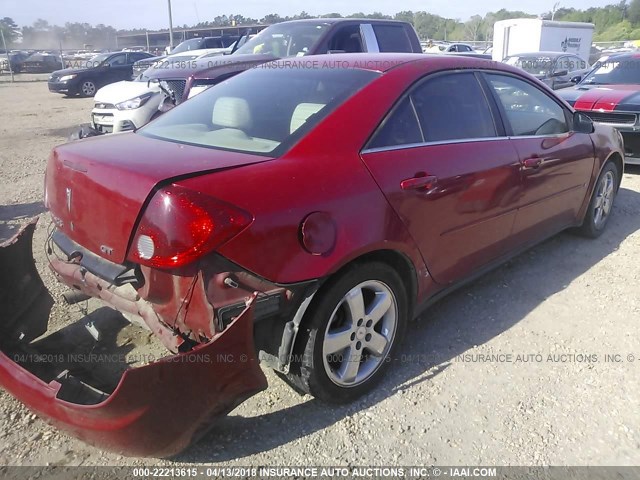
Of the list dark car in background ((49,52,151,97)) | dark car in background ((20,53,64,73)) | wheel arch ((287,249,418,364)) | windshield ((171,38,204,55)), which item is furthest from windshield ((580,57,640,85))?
dark car in background ((20,53,64,73))

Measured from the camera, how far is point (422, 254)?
114 inches

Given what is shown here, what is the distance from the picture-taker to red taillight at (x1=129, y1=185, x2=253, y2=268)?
6.78 feet

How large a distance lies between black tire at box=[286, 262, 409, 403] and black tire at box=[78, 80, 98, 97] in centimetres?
1878

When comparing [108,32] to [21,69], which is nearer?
[21,69]

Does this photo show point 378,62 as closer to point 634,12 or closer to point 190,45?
point 190,45

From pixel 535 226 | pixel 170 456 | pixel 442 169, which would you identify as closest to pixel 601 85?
pixel 535 226

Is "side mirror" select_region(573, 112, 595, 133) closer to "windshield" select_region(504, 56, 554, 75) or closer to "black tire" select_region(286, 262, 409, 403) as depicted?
"black tire" select_region(286, 262, 409, 403)

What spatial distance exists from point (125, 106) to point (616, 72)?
24.7 feet

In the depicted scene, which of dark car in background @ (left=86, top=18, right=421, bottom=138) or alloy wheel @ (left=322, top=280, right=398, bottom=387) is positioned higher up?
dark car in background @ (left=86, top=18, right=421, bottom=138)

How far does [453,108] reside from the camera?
3227 millimetres

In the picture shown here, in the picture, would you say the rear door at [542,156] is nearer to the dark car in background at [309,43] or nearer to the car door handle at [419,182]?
the car door handle at [419,182]

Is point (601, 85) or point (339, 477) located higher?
point (601, 85)

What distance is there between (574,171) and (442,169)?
1.82 m

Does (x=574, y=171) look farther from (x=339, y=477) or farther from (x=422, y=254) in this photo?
(x=339, y=477)
